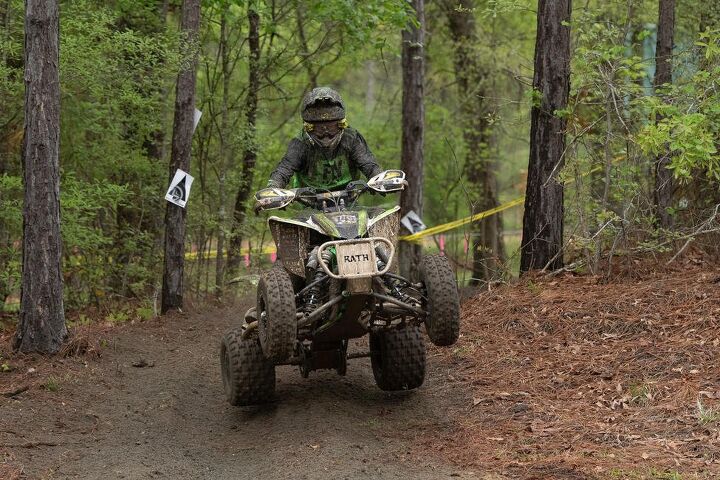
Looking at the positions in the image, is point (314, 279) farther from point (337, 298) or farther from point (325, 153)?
point (325, 153)

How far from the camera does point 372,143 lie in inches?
960

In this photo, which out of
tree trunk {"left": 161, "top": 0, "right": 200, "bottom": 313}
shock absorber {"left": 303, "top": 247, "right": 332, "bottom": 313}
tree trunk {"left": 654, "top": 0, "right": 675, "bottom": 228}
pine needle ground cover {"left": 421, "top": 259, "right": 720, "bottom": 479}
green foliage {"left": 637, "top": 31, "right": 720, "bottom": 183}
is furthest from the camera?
tree trunk {"left": 161, "top": 0, "right": 200, "bottom": 313}

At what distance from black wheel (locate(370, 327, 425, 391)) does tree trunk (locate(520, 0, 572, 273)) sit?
11.8 ft

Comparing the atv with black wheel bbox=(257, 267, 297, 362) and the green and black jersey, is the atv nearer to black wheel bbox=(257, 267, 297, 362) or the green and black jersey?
black wheel bbox=(257, 267, 297, 362)

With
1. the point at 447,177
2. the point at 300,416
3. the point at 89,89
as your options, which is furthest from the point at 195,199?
the point at 447,177

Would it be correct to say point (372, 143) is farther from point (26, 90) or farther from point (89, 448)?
point (89, 448)

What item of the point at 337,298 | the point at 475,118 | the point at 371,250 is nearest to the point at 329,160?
the point at 371,250

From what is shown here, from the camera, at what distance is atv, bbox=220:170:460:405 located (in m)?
7.12

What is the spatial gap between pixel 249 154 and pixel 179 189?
4.60 metres

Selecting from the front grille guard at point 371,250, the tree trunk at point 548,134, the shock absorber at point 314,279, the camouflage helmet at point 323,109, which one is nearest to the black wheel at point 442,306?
the front grille guard at point 371,250

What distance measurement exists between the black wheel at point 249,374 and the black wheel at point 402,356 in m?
1.12

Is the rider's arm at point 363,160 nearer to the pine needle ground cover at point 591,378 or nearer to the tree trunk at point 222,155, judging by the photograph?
the pine needle ground cover at point 591,378

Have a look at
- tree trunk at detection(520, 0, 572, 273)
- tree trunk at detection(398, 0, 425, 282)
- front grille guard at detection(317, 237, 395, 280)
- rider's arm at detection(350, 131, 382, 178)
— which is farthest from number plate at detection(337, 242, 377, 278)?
tree trunk at detection(398, 0, 425, 282)

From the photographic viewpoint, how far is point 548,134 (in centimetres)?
1177
